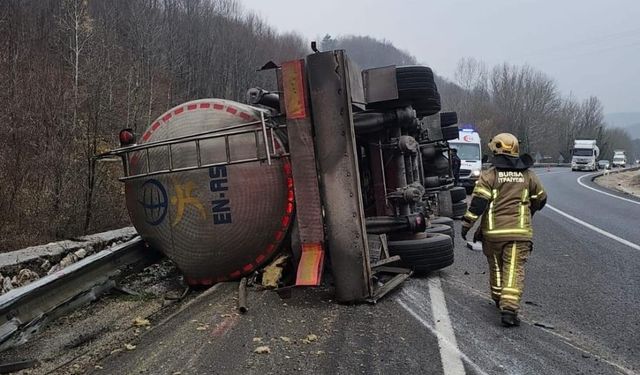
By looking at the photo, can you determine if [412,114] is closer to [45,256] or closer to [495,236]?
[495,236]

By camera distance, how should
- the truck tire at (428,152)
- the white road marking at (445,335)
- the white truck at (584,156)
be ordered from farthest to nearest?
the white truck at (584,156)
the truck tire at (428,152)
the white road marking at (445,335)

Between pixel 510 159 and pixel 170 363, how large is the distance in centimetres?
313

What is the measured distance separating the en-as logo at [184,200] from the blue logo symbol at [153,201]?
0.11m

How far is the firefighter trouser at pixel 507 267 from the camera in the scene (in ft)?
14.2

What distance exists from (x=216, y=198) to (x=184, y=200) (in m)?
0.30

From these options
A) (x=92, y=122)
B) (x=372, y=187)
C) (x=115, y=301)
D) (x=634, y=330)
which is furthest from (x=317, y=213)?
(x=92, y=122)

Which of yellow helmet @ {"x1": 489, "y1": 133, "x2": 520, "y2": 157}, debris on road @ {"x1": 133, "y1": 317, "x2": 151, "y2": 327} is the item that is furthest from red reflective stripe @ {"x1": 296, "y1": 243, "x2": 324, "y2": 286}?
yellow helmet @ {"x1": 489, "y1": 133, "x2": 520, "y2": 157}

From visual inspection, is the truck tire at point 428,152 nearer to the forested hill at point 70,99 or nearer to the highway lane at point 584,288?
the highway lane at point 584,288

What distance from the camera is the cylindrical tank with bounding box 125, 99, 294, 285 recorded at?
471cm

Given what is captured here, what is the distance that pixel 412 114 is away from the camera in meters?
5.73

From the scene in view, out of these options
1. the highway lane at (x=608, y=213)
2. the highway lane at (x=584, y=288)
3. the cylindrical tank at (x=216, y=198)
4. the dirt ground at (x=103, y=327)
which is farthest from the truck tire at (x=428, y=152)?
the dirt ground at (x=103, y=327)

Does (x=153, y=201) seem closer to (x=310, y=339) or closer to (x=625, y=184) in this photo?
(x=310, y=339)

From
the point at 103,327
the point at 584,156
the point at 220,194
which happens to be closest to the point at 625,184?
the point at 584,156

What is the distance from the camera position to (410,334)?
3.78 metres
